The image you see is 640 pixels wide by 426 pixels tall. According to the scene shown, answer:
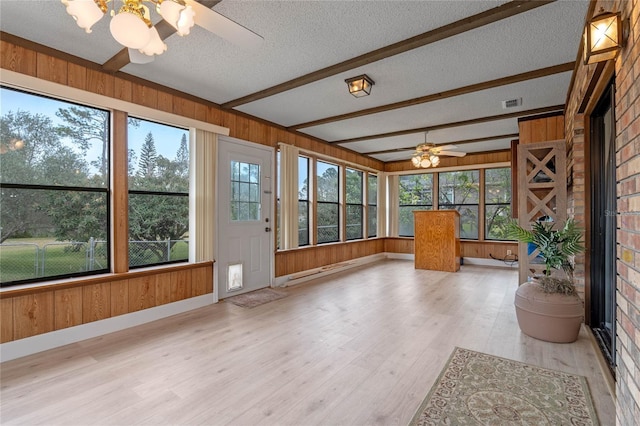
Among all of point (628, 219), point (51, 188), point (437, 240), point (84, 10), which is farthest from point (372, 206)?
point (84, 10)

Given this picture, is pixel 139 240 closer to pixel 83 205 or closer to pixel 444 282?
pixel 83 205

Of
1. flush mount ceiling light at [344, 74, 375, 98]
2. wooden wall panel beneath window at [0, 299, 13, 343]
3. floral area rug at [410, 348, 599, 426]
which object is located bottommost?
floral area rug at [410, 348, 599, 426]

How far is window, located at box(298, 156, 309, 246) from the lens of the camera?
19.5ft

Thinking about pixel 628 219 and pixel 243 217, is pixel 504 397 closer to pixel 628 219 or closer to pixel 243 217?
pixel 628 219

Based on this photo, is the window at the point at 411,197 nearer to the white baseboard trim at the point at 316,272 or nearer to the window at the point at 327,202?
the white baseboard trim at the point at 316,272

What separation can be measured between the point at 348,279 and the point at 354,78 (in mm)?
3639

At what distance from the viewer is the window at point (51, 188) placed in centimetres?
271

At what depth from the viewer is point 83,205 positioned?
10.3 ft

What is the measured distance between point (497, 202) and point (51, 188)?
7825 mm

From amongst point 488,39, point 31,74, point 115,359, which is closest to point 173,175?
point 31,74

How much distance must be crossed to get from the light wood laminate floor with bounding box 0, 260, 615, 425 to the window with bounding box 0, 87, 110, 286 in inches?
32.2

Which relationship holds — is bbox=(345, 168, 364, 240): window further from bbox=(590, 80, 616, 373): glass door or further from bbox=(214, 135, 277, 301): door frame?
bbox=(590, 80, 616, 373): glass door

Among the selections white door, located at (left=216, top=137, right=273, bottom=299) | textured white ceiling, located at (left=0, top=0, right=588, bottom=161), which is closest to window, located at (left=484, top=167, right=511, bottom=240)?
textured white ceiling, located at (left=0, top=0, right=588, bottom=161)

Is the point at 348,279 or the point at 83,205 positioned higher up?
the point at 83,205
